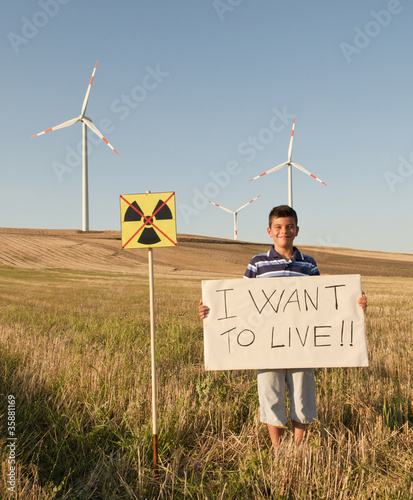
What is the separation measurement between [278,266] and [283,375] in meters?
0.97

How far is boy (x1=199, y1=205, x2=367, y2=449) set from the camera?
11.5ft

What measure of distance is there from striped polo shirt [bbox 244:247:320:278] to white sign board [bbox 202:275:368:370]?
0.49ft

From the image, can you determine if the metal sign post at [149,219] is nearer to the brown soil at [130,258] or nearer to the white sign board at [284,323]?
the white sign board at [284,323]

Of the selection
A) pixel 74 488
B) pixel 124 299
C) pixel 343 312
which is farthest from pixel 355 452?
pixel 124 299

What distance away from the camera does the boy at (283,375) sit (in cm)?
351

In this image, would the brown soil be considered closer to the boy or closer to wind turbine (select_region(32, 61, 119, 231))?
wind turbine (select_region(32, 61, 119, 231))

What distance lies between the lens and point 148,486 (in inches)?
123

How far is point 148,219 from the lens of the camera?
3.58m

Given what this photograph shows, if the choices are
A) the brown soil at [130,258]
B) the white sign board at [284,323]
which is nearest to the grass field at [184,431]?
the white sign board at [284,323]

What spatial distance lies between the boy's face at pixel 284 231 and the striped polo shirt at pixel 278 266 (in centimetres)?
11

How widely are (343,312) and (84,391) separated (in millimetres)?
2827

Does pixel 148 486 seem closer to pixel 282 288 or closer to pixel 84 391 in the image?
pixel 84 391

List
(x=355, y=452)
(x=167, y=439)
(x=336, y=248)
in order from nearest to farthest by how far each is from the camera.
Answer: (x=355, y=452)
(x=167, y=439)
(x=336, y=248)

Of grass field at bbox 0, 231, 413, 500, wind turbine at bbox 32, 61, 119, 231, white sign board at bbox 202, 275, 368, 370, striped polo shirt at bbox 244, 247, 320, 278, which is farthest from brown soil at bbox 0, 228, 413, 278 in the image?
Result: white sign board at bbox 202, 275, 368, 370
